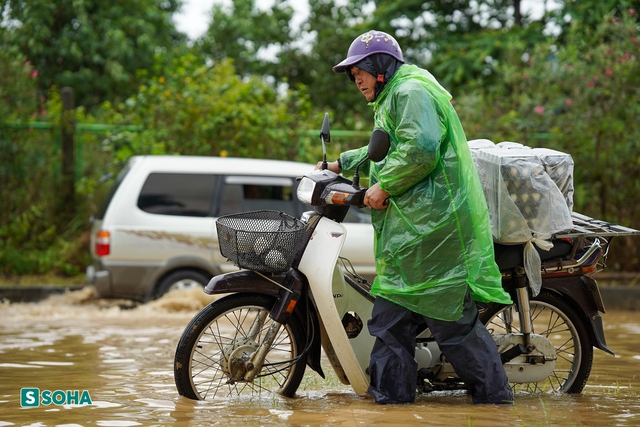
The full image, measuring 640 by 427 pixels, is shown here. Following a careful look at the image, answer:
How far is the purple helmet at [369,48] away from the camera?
189 inches

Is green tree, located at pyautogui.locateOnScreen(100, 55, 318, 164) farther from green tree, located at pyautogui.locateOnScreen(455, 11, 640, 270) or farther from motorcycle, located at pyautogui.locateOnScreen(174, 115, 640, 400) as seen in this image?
motorcycle, located at pyautogui.locateOnScreen(174, 115, 640, 400)

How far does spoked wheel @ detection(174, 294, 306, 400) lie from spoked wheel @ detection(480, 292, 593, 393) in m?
1.11

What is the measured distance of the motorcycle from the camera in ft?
15.5

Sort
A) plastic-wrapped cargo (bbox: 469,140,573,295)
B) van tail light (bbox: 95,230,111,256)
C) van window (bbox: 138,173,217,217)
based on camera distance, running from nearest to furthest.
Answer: plastic-wrapped cargo (bbox: 469,140,573,295) → van tail light (bbox: 95,230,111,256) → van window (bbox: 138,173,217,217)

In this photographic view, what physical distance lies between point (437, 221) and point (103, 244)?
207 inches

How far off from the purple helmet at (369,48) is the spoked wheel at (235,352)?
1289 millimetres

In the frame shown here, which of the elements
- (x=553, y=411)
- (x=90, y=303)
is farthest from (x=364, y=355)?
(x=90, y=303)

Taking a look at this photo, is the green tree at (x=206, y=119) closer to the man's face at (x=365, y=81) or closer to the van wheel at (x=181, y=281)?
the van wheel at (x=181, y=281)

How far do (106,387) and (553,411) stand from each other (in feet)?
8.21

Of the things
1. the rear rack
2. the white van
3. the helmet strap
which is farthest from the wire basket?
the white van

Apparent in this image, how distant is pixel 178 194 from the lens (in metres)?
9.45

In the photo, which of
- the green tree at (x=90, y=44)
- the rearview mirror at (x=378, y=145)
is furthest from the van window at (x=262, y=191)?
the green tree at (x=90, y=44)

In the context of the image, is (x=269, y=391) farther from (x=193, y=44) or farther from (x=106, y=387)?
(x=193, y=44)

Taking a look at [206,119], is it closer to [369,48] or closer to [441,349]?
[369,48]
